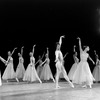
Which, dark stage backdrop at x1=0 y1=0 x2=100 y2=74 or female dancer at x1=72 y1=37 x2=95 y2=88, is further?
dark stage backdrop at x1=0 y1=0 x2=100 y2=74

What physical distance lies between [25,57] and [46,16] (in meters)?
2.77

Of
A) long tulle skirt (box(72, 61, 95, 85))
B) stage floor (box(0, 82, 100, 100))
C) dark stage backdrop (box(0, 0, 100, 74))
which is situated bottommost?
stage floor (box(0, 82, 100, 100))

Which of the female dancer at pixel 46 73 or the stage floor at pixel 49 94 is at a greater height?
the female dancer at pixel 46 73

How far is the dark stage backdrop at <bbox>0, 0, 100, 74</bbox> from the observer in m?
11.4

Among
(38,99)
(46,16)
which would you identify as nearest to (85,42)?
(46,16)

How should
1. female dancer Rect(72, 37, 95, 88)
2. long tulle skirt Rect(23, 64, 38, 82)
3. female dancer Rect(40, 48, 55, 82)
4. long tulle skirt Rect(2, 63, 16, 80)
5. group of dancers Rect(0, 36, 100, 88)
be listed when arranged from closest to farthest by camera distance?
1. group of dancers Rect(0, 36, 100, 88)
2. female dancer Rect(72, 37, 95, 88)
3. long tulle skirt Rect(23, 64, 38, 82)
4. long tulle skirt Rect(2, 63, 16, 80)
5. female dancer Rect(40, 48, 55, 82)

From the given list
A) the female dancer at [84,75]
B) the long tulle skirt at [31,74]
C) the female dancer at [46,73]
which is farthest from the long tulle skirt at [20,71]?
the female dancer at [84,75]

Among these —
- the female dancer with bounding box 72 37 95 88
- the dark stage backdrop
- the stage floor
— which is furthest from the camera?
the dark stage backdrop

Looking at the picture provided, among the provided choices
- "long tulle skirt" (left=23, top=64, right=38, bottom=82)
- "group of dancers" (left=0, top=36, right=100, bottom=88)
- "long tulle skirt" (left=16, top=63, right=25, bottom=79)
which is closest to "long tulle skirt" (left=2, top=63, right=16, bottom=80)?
"group of dancers" (left=0, top=36, right=100, bottom=88)

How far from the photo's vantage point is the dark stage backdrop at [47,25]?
11430 millimetres

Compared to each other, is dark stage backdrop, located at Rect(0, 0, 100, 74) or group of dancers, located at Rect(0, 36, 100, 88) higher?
dark stage backdrop, located at Rect(0, 0, 100, 74)

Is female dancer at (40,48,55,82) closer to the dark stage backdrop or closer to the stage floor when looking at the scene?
the dark stage backdrop

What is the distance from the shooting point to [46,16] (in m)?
12.2

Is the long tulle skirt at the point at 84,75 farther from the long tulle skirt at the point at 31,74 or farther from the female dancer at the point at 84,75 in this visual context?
the long tulle skirt at the point at 31,74
